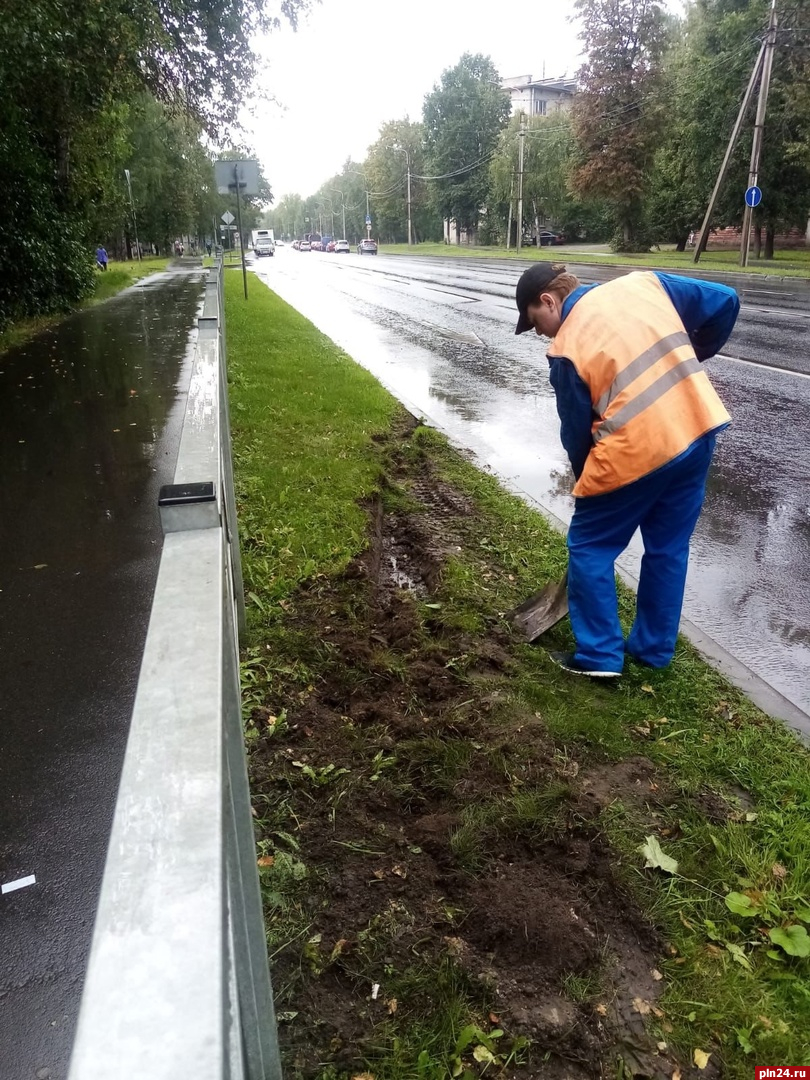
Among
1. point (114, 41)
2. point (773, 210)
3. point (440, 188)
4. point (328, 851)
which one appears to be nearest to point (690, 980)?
point (328, 851)

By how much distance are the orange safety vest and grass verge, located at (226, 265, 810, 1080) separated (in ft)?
3.50

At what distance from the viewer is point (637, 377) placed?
120 inches

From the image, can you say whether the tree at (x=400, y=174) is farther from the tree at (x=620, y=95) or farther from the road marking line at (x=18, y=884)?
the road marking line at (x=18, y=884)

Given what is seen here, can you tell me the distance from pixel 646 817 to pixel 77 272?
702 inches

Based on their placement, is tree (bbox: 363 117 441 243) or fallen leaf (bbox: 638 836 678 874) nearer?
fallen leaf (bbox: 638 836 678 874)

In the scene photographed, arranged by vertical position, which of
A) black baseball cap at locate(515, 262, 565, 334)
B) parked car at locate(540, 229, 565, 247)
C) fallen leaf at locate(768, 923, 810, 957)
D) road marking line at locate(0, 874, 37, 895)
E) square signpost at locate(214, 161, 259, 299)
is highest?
square signpost at locate(214, 161, 259, 299)

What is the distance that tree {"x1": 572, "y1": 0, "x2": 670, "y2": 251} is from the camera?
142 feet

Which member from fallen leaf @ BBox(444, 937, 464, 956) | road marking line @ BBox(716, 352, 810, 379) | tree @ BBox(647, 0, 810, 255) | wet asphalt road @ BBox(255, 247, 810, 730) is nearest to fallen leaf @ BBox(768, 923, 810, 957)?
fallen leaf @ BBox(444, 937, 464, 956)

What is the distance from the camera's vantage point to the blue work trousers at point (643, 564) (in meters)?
3.35

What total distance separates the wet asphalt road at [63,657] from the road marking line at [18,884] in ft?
0.09

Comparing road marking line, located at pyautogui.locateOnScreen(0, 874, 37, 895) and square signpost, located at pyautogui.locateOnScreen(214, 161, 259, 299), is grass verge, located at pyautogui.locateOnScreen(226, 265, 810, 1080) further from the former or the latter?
square signpost, located at pyautogui.locateOnScreen(214, 161, 259, 299)

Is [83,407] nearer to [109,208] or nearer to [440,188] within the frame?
[109,208]

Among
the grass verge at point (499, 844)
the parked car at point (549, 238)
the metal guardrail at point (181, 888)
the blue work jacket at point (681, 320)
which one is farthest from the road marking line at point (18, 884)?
the parked car at point (549, 238)

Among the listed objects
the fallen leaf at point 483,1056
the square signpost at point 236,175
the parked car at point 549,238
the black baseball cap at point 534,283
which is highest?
the square signpost at point 236,175
